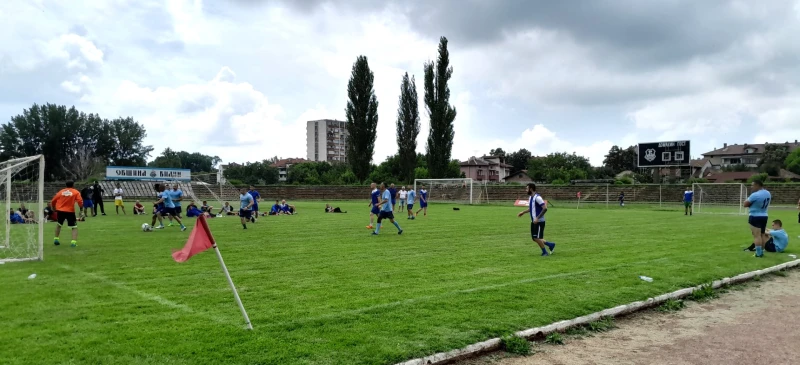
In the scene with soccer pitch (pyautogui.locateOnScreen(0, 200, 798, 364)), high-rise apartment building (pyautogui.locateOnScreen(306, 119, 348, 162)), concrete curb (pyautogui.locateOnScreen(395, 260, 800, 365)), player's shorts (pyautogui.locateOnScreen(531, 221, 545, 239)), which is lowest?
concrete curb (pyautogui.locateOnScreen(395, 260, 800, 365))

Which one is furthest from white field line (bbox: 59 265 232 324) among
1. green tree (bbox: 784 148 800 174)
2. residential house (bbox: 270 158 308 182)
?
residential house (bbox: 270 158 308 182)

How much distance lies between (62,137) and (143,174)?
37375mm

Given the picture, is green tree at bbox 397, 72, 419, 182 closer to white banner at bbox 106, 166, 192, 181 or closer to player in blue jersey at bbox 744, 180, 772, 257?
white banner at bbox 106, 166, 192, 181

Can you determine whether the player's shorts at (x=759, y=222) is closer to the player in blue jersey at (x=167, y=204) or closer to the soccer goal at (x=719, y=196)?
the player in blue jersey at (x=167, y=204)

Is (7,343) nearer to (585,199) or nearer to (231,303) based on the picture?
(231,303)

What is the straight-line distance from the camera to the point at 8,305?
668cm

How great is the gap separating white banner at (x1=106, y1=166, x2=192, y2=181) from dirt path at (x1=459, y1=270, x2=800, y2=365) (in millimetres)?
53647

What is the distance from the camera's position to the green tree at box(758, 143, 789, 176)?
291ft

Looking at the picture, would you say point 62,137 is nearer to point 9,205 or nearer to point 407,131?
point 407,131

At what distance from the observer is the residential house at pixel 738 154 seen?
354ft

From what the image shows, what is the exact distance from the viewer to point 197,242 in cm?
546

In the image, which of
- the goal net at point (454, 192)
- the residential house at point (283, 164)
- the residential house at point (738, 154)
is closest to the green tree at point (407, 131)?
the goal net at point (454, 192)

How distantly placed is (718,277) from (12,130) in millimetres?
94819

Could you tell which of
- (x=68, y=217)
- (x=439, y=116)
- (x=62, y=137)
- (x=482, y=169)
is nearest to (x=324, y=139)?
(x=482, y=169)
